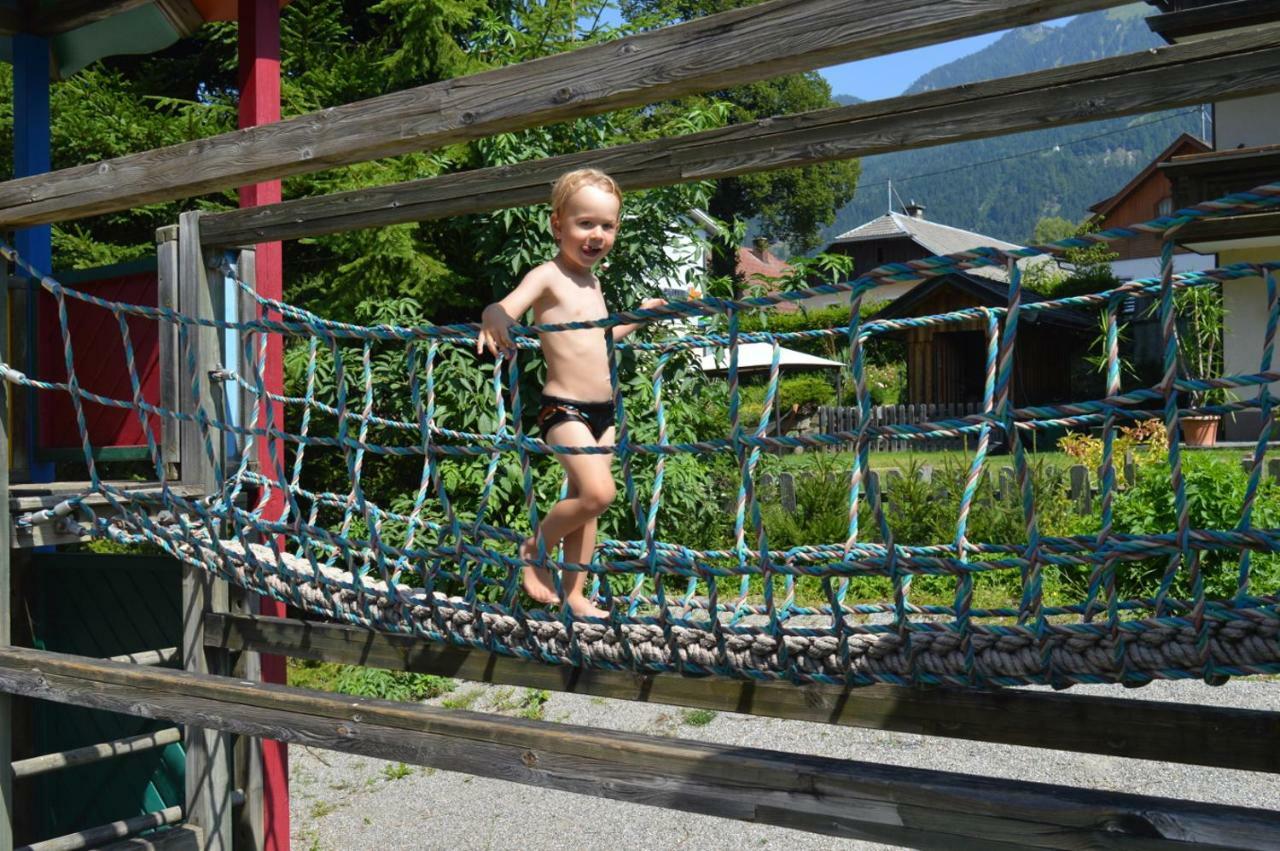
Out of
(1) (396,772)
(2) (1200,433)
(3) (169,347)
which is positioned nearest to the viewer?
(3) (169,347)

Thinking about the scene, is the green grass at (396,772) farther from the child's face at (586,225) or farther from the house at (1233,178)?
the house at (1233,178)

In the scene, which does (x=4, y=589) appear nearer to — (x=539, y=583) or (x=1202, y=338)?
(x=539, y=583)

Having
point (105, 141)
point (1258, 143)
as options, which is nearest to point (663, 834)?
point (105, 141)

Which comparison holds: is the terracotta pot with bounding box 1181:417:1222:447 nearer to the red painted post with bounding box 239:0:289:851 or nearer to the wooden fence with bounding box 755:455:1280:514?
the wooden fence with bounding box 755:455:1280:514

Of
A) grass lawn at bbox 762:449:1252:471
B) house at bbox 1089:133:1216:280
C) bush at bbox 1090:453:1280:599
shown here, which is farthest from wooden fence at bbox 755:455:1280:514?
house at bbox 1089:133:1216:280

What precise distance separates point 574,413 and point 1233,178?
42.3 feet

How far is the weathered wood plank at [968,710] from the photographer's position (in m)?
1.62

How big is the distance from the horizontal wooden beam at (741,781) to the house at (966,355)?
17.7m

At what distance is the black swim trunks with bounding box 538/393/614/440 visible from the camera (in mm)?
2592

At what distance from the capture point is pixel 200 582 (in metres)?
3.30

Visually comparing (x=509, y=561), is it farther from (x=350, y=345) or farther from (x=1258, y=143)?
(x=1258, y=143)

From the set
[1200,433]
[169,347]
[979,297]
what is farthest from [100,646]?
[979,297]

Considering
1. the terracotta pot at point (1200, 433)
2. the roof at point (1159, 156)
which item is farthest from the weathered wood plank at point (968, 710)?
the roof at point (1159, 156)

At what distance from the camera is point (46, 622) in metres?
Answer: 3.96
